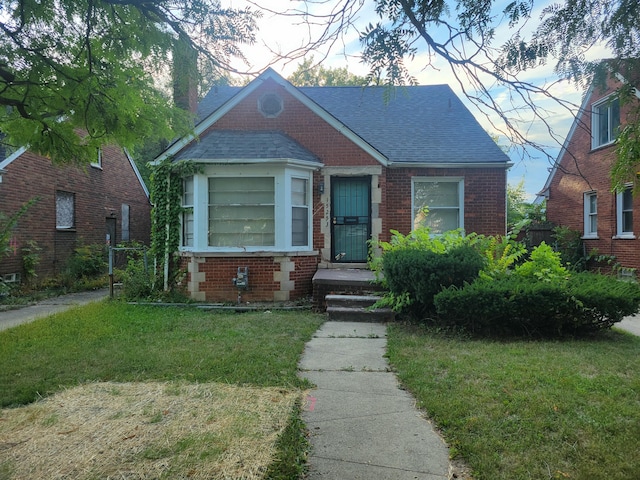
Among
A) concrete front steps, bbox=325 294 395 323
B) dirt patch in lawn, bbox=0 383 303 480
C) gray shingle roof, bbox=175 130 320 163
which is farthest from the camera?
gray shingle roof, bbox=175 130 320 163

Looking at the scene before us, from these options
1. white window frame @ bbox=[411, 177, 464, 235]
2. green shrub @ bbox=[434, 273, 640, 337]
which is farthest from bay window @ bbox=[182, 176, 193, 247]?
green shrub @ bbox=[434, 273, 640, 337]

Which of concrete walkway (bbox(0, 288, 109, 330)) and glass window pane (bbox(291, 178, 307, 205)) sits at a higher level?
glass window pane (bbox(291, 178, 307, 205))

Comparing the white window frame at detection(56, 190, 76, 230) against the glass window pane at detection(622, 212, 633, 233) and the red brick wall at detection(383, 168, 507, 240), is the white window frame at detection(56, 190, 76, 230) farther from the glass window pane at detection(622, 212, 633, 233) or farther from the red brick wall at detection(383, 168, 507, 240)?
the glass window pane at detection(622, 212, 633, 233)

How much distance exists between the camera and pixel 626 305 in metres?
6.07

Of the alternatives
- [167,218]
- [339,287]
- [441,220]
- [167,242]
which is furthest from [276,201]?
[441,220]

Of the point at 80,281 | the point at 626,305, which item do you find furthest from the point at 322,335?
the point at 80,281

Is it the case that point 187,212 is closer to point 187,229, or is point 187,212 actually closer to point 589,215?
point 187,229

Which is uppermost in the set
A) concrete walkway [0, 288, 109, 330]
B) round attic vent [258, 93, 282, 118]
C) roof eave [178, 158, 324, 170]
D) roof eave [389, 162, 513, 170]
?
round attic vent [258, 93, 282, 118]

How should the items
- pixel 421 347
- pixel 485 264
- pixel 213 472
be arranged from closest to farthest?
pixel 213 472, pixel 421 347, pixel 485 264

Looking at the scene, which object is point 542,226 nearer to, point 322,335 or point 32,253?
point 322,335

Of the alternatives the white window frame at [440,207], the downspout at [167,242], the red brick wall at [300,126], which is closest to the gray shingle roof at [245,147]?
the red brick wall at [300,126]

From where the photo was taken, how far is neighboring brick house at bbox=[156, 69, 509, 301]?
31.8ft

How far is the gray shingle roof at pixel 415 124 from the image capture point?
11.3 meters

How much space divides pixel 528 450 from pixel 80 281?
13.8m
